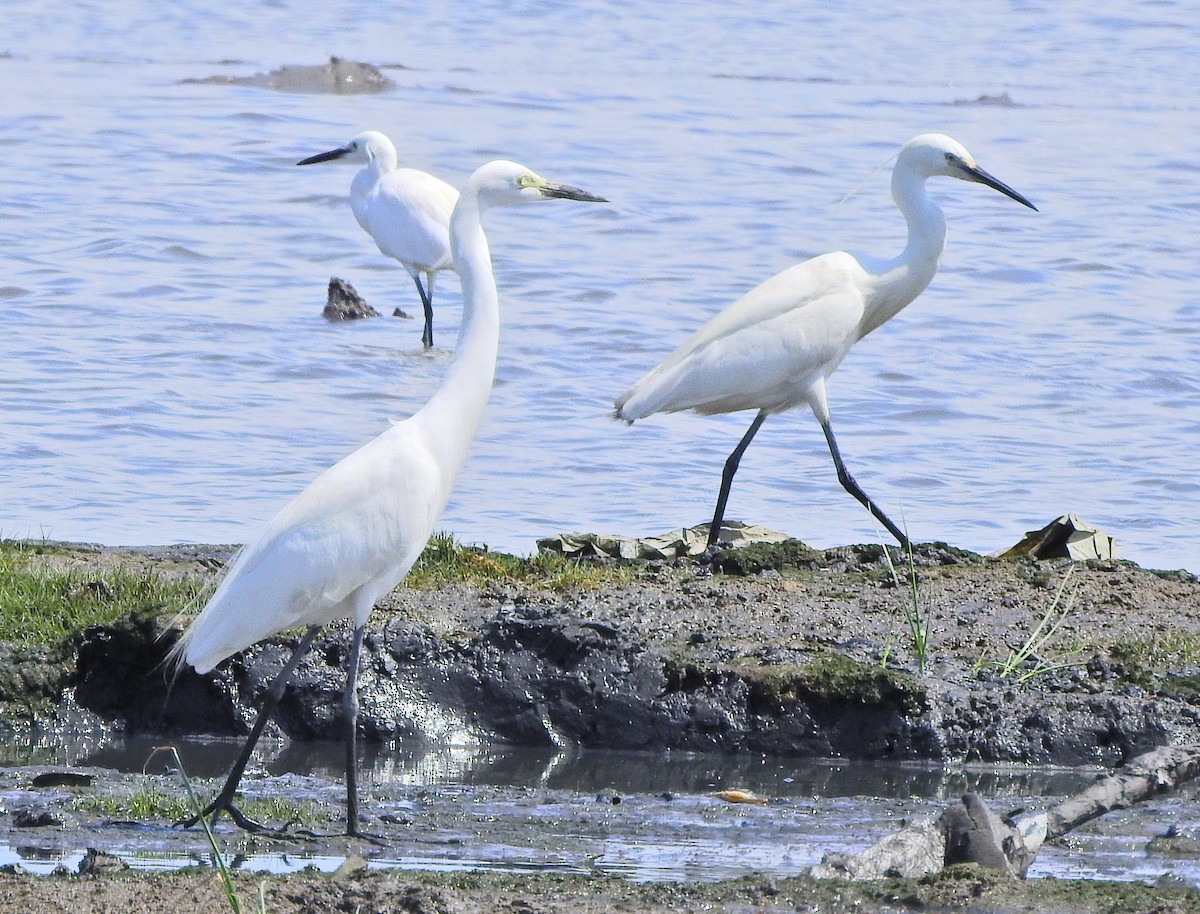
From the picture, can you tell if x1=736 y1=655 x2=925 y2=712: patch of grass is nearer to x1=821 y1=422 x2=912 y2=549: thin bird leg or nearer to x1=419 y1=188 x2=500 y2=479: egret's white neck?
x1=419 y1=188 x2=500 y2=479: egret's white neck

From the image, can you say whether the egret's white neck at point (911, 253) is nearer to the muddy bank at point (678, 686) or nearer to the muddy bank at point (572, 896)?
the muddy bank at point (678, 686)

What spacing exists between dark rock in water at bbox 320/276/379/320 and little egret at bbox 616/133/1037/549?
5433 mm

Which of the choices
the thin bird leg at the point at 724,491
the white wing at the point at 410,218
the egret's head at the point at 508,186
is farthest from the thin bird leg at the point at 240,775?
the white wing at the point at 410,218

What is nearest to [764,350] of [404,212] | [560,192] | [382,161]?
[560,192]

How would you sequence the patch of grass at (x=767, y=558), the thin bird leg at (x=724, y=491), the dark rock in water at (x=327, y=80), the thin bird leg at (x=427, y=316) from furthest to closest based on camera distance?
the dark rock in water at (x=327, y=80) < the thin bird leg at (x=427, y=316) < the thin bird leg at (x=724, y=491) < the patch of grass at (x=767, y=558)

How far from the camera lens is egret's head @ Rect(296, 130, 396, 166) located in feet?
49.4

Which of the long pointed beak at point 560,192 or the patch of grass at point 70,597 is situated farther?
the patch of grass at point 70,597

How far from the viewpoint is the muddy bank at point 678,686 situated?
552 centimetres

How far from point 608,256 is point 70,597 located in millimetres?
9486

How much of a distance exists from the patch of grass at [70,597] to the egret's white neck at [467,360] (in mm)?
1279

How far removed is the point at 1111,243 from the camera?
15367mm

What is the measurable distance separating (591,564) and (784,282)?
2.01 meters

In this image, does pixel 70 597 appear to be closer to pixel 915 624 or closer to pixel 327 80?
pixel 915 624

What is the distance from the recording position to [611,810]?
4.86 m
